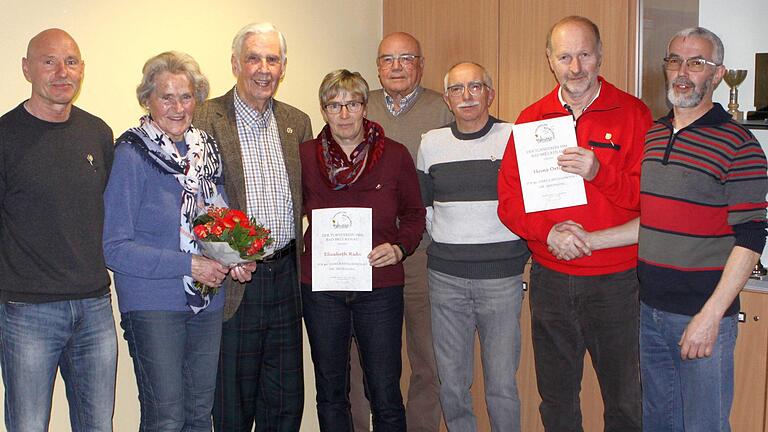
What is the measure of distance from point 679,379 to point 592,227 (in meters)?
0.66

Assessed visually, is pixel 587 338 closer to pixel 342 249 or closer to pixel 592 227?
pixel 592 227

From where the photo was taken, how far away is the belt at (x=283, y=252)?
317 centimetres

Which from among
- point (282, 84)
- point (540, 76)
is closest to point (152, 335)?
point (282, 84)

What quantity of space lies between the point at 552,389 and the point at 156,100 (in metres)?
2.00

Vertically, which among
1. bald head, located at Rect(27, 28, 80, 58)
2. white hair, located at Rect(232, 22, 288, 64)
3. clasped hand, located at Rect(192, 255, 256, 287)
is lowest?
clasped hand, located at Rect(192, 255, 256, 287)

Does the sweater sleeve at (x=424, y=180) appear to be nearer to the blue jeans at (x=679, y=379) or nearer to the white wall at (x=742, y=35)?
the blue jeans at (x=679, y=379)

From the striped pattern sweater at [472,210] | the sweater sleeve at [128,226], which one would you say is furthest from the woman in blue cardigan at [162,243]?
the striped pattern sweater at [472,210]

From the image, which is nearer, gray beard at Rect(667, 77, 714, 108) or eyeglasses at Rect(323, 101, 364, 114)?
gray beard at Rect(667, 77, 714, 108)

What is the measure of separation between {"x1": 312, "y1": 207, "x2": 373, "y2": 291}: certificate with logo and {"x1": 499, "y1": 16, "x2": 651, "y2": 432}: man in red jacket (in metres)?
0.61

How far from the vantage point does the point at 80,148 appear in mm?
2695

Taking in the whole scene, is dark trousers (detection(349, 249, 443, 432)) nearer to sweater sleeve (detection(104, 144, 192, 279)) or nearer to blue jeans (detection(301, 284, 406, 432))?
blue jeans (detection(301, 284, 406, 432))

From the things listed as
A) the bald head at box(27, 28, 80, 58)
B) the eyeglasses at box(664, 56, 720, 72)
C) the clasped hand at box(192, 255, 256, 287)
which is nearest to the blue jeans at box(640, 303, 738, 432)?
the eyeglasses at box(664, 56, 720, 72)

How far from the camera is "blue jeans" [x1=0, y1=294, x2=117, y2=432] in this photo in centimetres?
260

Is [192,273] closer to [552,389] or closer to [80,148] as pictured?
[80,148]
